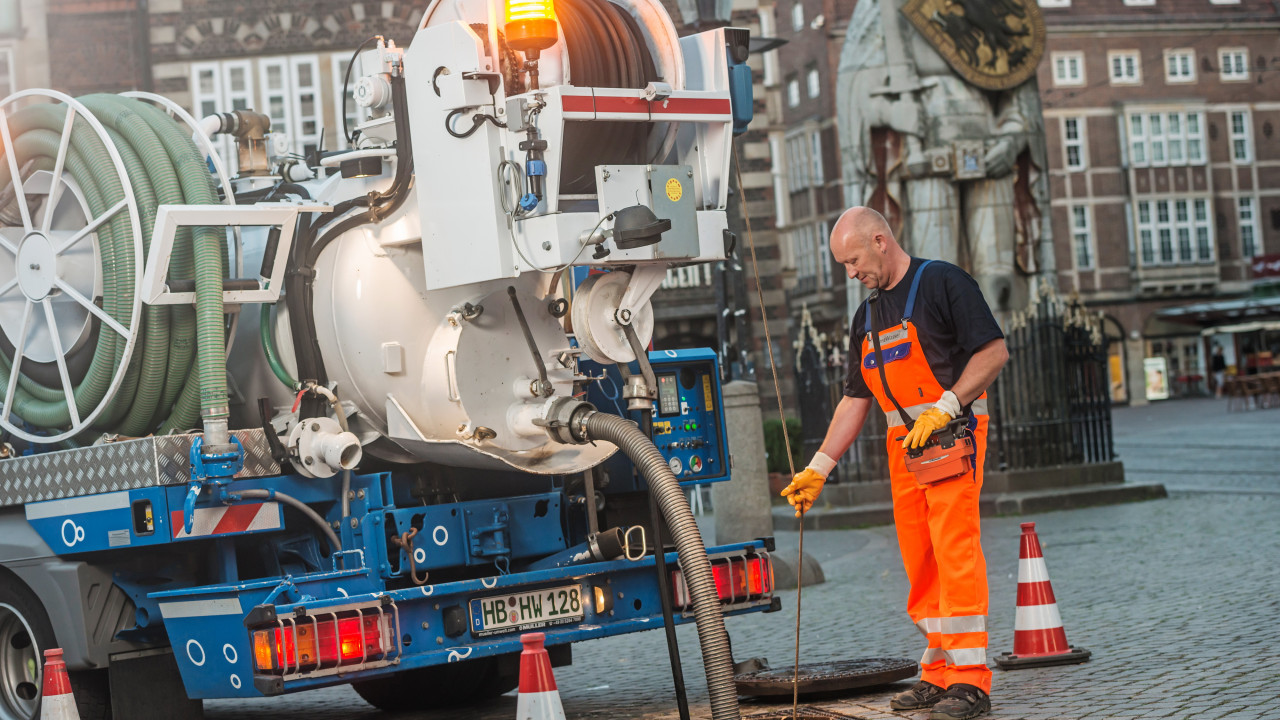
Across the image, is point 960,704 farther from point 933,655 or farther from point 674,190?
point 674,190

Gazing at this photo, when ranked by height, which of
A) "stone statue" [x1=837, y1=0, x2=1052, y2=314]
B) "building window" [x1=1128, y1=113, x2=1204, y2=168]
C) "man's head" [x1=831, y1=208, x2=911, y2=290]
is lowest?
"man's head" [x1=831, y1=208, x2=911, y2=290]

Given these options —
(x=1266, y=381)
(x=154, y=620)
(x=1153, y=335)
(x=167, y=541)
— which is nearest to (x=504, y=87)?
(x=167, y=541)

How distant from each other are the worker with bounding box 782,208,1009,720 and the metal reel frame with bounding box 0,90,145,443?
2.61 m

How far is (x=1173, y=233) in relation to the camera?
58.0 meters

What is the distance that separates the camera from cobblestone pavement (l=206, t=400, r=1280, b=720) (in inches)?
245

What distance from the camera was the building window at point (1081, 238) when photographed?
57.2 meters

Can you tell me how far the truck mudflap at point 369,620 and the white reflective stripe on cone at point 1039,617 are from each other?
1592mm

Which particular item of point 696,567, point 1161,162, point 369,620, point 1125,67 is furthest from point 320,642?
point 1161,162

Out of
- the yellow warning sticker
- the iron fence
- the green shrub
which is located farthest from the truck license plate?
the green shrub

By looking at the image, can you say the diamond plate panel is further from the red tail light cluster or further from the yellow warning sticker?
the yellow warning sticker

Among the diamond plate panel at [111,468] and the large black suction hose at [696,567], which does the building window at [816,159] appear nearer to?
the diamond plate panel at [111,468]

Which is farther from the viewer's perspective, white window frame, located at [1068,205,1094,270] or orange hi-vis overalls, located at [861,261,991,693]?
white window frame, located at [1068,205,1094,270]

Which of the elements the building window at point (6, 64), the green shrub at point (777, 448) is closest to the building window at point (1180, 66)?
the green shrub at point (777, 448)

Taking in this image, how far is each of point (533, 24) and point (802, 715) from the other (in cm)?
271
